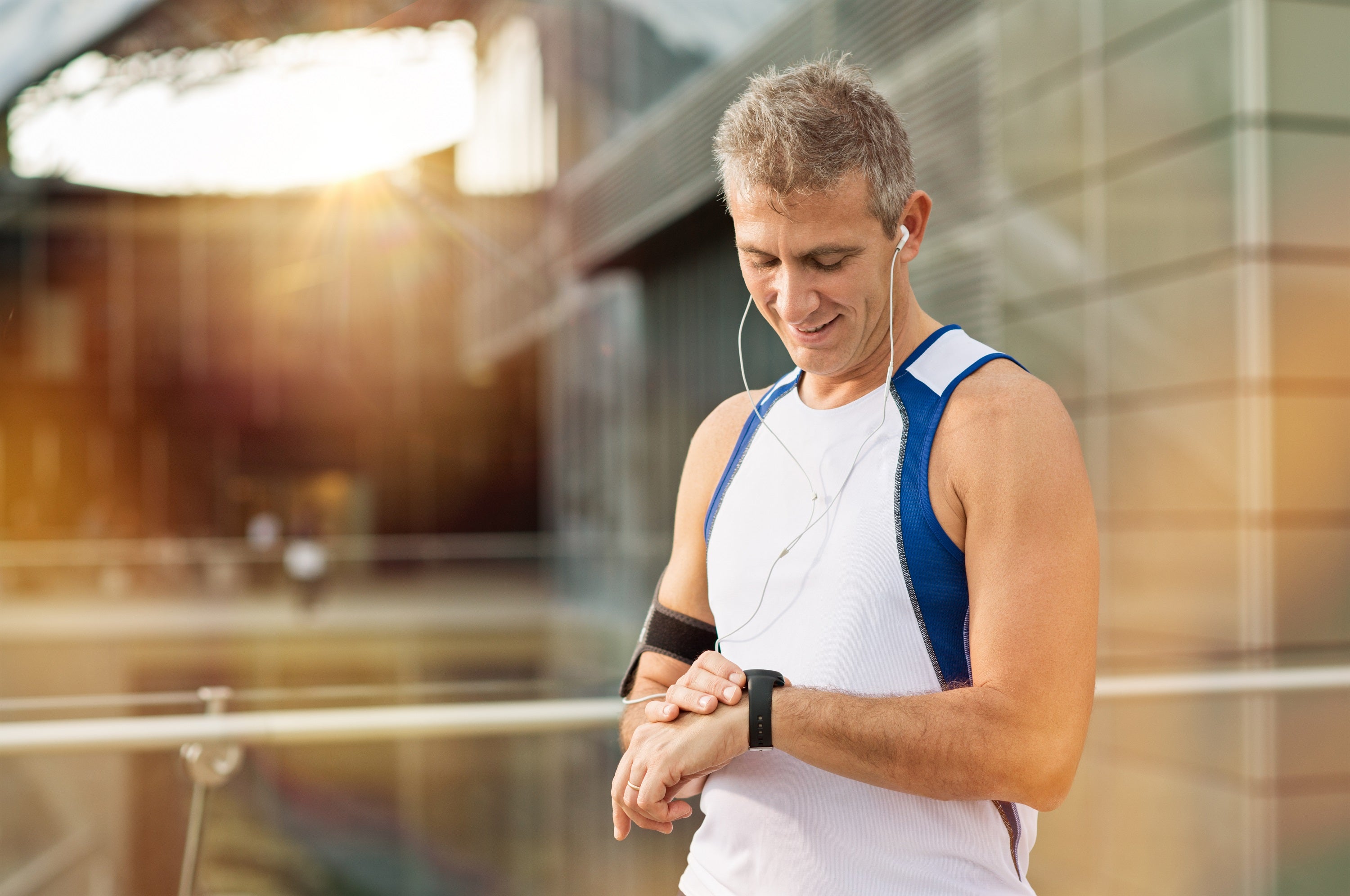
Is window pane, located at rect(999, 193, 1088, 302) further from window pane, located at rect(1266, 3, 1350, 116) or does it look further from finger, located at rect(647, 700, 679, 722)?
finger, located at rect(647, 700, 679, 722)

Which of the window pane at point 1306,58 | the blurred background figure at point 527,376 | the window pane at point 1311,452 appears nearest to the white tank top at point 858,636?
the blurred background figure at point 527,376

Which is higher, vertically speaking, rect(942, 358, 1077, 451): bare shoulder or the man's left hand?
rect(942, 358, 1077, 451): bare shoulder

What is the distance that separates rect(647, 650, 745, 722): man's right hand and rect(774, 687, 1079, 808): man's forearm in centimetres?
5

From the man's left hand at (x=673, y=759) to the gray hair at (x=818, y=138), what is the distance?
583 mm

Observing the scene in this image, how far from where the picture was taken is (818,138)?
1.28 m

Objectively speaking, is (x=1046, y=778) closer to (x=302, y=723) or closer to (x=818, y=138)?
(x=818, y=138)

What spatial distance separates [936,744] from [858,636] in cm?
17

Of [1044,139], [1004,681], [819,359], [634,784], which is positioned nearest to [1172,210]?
[1044,139]

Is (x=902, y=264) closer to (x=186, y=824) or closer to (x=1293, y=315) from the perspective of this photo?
(x=186, y=824)

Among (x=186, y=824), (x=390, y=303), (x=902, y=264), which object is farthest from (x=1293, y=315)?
(x=390, y=303)

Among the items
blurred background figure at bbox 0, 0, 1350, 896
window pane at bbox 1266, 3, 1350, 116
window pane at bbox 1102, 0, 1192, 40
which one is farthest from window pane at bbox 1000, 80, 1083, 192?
window pane at bbox 1266, 3, 1350, 116

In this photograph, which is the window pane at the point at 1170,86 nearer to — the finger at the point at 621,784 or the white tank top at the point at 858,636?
the white tank top at the point at 858,636

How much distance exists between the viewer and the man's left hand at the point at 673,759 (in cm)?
123

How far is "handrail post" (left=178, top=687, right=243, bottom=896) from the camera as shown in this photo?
2213 millimetres
